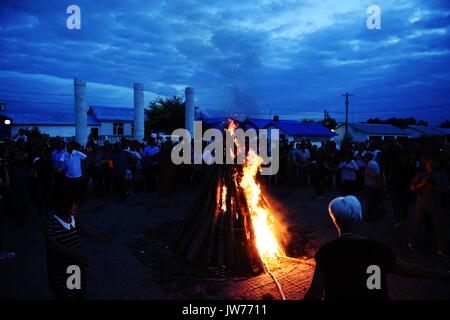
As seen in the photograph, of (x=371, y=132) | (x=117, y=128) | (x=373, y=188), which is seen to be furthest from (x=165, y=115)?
(x=373, y=188)

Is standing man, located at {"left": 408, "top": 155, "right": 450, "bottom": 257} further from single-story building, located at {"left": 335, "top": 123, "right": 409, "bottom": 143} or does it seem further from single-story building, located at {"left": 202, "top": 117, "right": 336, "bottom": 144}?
single-story building, located at {"left": 335, "top": 123, "right": 409, "bottom": 143}

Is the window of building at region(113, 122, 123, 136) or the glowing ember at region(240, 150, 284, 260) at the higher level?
the window of building at region(113, 122, 123, 136)

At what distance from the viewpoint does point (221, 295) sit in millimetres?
4566

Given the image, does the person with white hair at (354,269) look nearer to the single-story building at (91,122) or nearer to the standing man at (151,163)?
the standing man at (151,163)

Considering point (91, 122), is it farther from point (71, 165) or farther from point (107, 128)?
point (71, 165)

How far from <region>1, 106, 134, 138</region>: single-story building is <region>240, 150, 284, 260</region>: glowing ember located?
1512 inches

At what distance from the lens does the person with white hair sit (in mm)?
2408

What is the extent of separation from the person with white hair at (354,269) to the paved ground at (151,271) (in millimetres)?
2287

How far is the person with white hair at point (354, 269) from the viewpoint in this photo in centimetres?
241

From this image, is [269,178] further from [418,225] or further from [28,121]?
Answer: [28,121]

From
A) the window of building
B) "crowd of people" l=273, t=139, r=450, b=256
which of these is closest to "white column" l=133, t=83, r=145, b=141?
"crowd of people" l=273, t=139, r=450, b=256

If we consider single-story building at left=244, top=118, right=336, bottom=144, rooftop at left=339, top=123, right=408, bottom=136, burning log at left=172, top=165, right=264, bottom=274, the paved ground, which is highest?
rooftop at left=339, top=123, right=408, bottom=136

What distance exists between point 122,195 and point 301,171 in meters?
8.56
